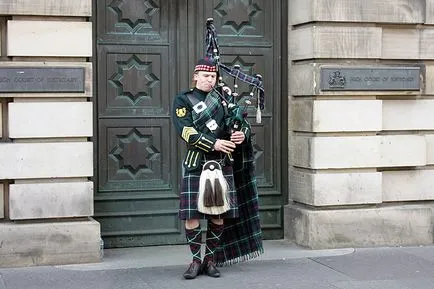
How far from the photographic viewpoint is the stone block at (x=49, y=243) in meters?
8.16

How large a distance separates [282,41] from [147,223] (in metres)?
2.76

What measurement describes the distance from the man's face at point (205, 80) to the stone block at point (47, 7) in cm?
152

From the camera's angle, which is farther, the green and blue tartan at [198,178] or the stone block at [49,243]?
the stone block at [49,243]

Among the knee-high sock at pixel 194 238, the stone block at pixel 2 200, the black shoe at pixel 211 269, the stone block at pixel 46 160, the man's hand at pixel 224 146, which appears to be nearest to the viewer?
the man's hand at pixel 224 146

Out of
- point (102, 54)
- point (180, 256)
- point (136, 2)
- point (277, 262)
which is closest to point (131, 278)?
point (180, 256)

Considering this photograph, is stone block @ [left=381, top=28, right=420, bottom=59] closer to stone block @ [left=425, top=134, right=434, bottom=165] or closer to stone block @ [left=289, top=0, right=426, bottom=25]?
stone block @ [left=289, top=0, right=426, bottom=25]

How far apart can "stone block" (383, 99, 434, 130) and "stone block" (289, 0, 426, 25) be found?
0.98m

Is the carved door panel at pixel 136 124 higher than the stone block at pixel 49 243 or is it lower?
higher

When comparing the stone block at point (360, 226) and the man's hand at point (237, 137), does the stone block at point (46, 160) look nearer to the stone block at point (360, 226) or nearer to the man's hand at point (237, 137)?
the man's hand at point (237, 137)

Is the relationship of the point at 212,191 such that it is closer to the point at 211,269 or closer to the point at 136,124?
the point at 211,269

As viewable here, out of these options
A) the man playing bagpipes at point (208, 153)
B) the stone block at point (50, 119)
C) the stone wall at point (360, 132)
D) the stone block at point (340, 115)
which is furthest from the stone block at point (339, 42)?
the stone block at point (50, 119)

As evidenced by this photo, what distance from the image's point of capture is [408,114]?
9633 millimetres

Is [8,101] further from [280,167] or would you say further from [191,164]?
[280,167]

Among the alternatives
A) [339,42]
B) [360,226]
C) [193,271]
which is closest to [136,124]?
[193,271]
